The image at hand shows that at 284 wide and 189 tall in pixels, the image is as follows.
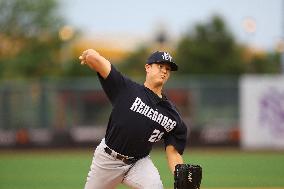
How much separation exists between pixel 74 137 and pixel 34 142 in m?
1.36

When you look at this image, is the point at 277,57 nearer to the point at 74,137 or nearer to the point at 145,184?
the point at 74,137

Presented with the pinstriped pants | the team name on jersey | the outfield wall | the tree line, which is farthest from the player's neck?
the tree line

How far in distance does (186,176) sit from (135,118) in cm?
69

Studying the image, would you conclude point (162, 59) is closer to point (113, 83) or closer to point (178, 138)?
point (113, 83)

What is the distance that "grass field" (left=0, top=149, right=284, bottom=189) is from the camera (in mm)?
13930

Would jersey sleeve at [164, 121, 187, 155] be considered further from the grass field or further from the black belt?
the grass field

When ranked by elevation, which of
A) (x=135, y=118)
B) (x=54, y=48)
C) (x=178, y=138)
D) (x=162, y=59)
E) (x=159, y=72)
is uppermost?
(x=162, y=59)

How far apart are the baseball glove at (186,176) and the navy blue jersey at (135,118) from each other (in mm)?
415

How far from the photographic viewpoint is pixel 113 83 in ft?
22.3

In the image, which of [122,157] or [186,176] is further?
[122,157]

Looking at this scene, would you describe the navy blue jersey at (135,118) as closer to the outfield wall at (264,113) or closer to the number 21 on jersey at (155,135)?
the number 21 on jersey at (155,135)

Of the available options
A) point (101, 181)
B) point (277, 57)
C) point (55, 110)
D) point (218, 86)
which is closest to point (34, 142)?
point (55, 110)

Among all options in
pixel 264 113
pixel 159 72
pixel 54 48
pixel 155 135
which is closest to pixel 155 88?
pixel 159 72

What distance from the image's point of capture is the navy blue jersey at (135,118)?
22.6 feet
